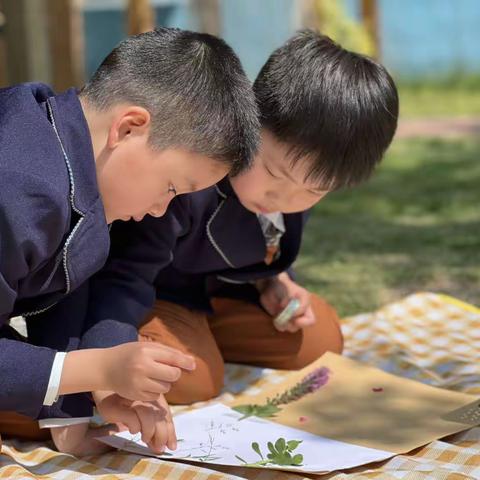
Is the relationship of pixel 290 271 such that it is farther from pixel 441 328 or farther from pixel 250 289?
pixel 441 328

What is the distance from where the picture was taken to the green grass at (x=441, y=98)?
884cm

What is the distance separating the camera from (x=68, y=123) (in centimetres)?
181

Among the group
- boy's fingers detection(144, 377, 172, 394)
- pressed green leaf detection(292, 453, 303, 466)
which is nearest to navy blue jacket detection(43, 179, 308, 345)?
boy's fingers detection(144, 377, 172, 394)

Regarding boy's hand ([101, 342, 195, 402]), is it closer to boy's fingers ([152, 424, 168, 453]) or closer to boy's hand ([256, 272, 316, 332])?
boy's fingers ([152, 424, 168, 453])

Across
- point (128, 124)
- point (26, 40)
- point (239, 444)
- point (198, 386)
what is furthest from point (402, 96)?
point (128, 124)

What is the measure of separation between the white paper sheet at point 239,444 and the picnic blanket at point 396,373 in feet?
0.07

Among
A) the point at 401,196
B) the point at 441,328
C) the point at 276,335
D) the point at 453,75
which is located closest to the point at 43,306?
the point at 276,335

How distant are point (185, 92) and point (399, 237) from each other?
257 cm

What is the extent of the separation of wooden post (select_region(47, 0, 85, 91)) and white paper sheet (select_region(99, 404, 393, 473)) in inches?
130

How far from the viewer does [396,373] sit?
2.51 metres

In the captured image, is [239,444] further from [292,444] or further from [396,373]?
[396,373]

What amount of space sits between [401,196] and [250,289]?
9.13 ft

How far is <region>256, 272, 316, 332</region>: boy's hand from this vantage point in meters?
2.52

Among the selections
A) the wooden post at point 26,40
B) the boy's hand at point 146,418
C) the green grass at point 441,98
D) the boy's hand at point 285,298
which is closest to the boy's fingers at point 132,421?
the boy's hand at point 146,418
